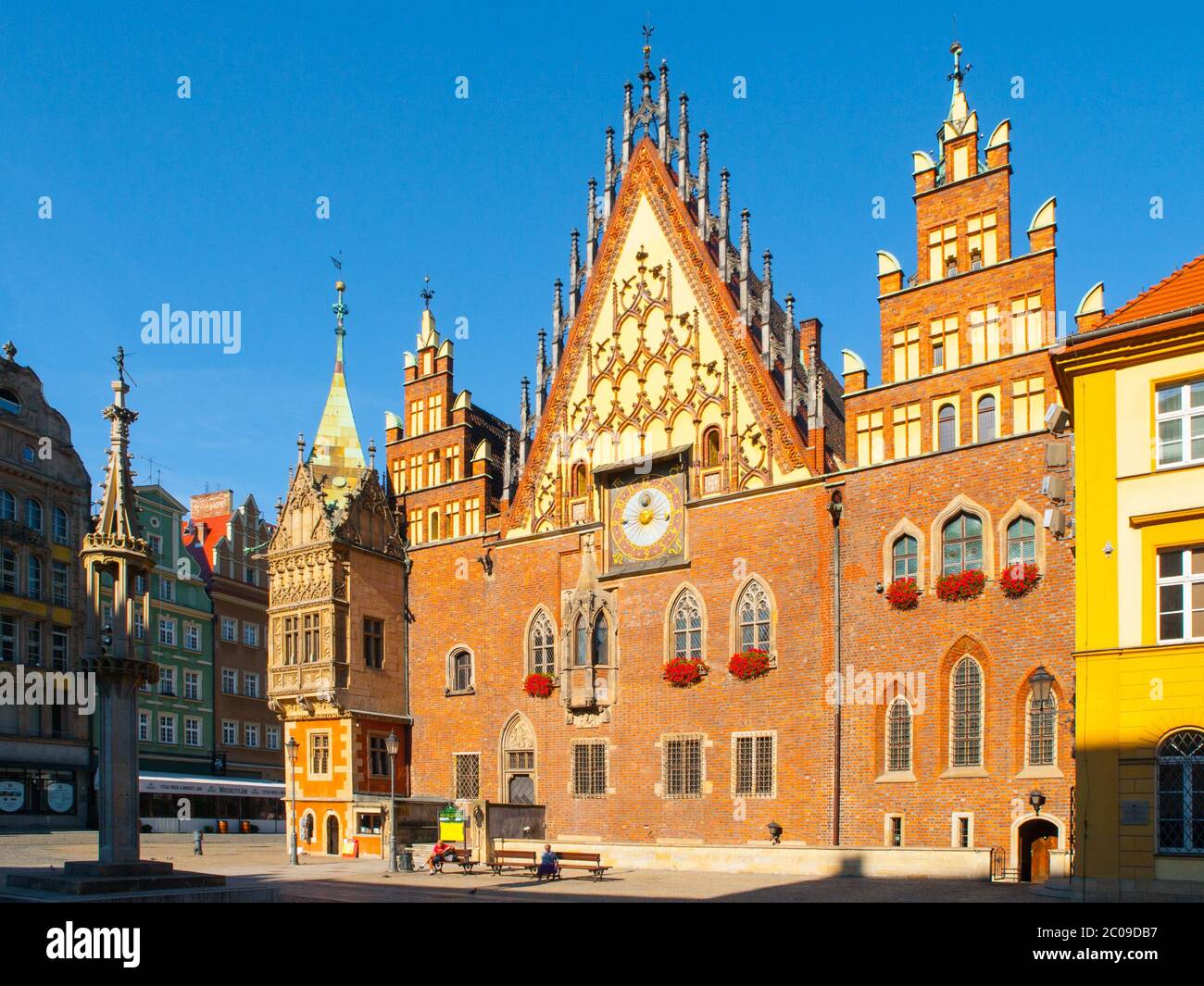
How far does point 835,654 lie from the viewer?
108 feet

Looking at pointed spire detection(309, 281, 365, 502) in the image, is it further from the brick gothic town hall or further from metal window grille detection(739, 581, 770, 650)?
metal window grille detection(739, 581, 770, 650)

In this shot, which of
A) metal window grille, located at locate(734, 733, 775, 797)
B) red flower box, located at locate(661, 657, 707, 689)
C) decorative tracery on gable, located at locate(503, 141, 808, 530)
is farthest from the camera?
decorative tracery on gable, located at locate(503, 141, 808, 530)

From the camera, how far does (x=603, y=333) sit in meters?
40.7

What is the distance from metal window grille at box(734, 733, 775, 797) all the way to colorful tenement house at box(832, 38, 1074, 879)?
225 cm

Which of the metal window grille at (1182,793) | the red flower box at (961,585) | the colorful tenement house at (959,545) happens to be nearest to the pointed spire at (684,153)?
the colorful tenement house at (959,545)

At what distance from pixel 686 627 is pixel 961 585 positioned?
8613 millimetres

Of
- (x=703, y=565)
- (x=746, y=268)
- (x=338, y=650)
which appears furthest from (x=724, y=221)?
(x=338, y=650)

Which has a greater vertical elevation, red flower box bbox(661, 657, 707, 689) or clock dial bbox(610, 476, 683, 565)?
clock dial bbox(610, 476, 683, 565)

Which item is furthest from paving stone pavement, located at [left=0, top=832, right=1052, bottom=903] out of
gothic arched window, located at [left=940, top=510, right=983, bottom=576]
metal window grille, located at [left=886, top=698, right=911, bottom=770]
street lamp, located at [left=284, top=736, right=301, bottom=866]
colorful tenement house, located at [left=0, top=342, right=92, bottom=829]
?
colorful tenement house, located at [left=0, top=342, right=92, bottom=829]

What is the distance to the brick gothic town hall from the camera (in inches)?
1216

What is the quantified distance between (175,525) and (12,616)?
523 inches

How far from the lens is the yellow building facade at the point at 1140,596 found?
67.8 ft

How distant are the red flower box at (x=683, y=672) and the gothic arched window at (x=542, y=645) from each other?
445 centimetres
